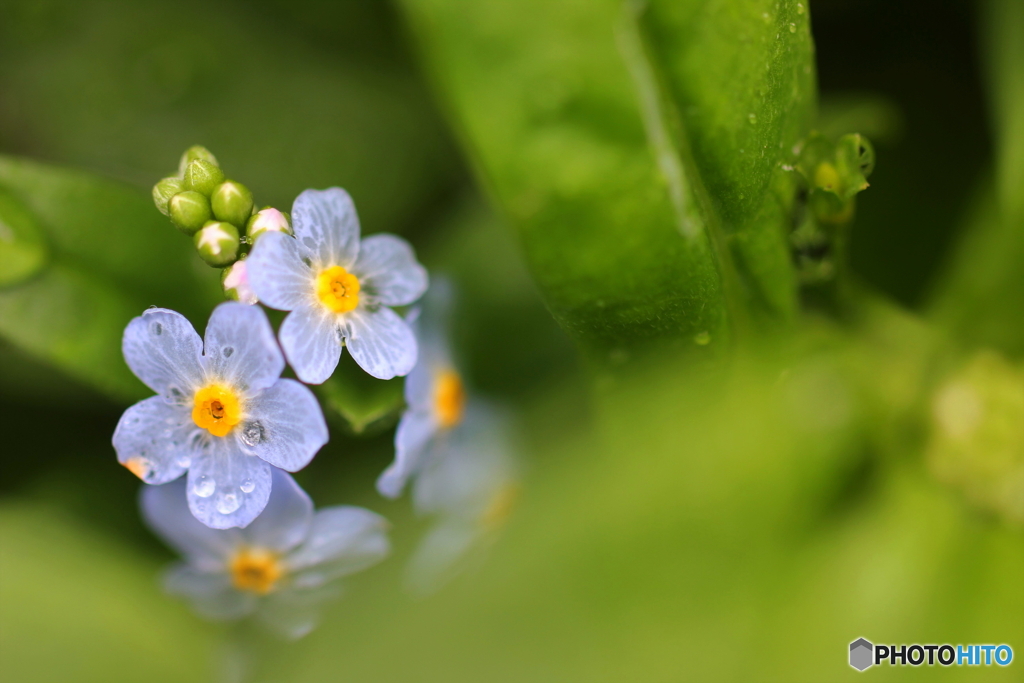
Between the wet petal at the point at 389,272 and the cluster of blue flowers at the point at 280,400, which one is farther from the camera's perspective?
the wet petal at the point at 389,272

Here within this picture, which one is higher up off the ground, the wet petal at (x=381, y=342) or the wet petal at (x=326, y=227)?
the wet petal at (x=326, y=227)

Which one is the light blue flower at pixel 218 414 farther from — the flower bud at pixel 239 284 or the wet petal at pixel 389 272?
the wet petal at pixel 389 272

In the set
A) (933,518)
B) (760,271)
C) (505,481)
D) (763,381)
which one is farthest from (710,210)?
(933,518)

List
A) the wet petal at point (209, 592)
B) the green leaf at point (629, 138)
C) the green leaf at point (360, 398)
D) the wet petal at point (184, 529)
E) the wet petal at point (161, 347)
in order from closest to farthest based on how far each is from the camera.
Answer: the green leaf at point (629, 138) → the wet petal at point (161, 347) → the green leaf at point (360, 398) → the wet petal at point (184, 529) → the wet petal at point (209, 592)

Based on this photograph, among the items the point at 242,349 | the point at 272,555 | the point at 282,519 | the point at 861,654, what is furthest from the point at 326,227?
the point at 861,654

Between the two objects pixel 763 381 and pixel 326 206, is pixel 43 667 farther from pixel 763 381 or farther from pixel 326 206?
pixel 763 381

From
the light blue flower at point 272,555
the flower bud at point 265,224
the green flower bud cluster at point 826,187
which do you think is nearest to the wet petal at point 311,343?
the flower bud at point 265,224
